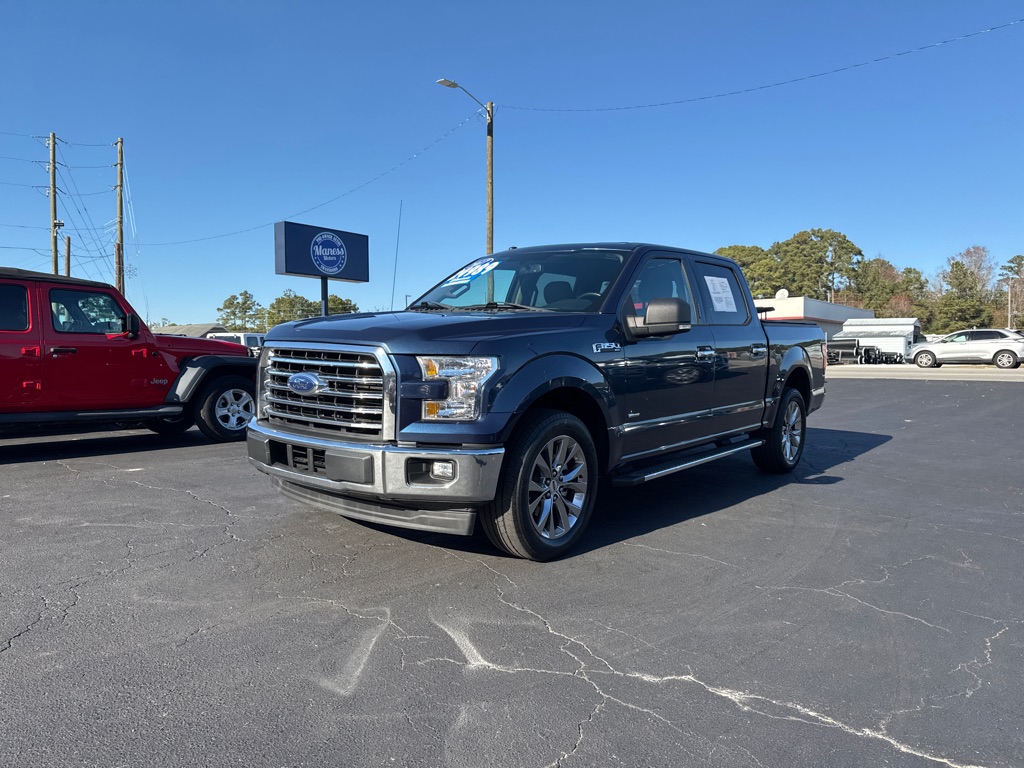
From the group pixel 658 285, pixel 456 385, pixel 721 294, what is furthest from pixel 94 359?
pixel 721 294

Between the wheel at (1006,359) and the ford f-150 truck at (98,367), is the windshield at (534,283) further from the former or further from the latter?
the wheel at (1006,359)

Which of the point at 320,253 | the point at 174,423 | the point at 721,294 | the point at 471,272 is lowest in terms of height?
the point at 174,423

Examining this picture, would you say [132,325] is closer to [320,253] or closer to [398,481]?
[398,481]

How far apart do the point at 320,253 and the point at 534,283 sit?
46.6 feet

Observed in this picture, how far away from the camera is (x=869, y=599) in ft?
12.3

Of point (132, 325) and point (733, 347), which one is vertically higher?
point (132, 325)

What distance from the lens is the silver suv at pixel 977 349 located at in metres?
30.5

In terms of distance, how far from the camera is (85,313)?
7641mm

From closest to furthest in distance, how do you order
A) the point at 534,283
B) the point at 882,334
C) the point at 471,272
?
the point at 534,283 → the point at 471,272 → the point at 882,334

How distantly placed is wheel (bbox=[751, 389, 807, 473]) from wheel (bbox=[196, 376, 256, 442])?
580cm

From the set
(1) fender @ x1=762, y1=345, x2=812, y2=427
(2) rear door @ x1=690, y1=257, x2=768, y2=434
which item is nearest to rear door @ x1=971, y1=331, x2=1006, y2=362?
(1) fender @ x1=762, y1=345, x2=812, y2=427

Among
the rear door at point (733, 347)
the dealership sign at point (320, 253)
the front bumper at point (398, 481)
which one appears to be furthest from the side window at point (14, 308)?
the dealership sign at point (320, 253)

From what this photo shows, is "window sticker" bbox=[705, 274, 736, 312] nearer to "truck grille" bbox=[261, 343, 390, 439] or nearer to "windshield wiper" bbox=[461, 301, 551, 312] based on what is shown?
"windshield wiper" bbox=[461, 301, 551, 312]

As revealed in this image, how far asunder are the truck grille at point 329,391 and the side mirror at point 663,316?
1.83 m
